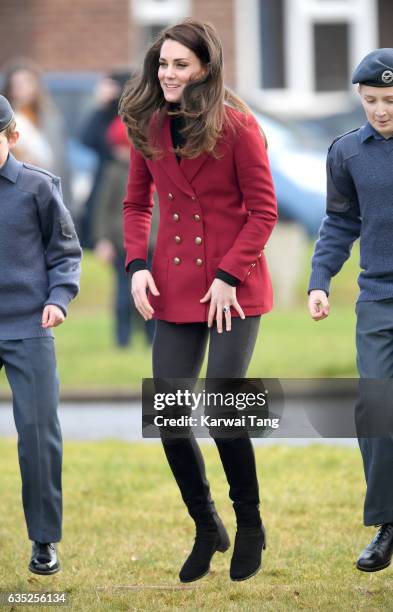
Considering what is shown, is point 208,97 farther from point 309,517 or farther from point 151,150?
point 309,517

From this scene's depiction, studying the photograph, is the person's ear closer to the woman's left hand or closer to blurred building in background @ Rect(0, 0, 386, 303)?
the woman's left hand

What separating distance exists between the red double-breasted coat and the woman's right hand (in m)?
0.04

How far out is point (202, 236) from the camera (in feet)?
17.8

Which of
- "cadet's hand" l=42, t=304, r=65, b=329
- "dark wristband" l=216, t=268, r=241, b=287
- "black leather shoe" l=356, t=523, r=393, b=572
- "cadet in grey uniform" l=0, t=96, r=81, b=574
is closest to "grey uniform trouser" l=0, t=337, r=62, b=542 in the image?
"cadet in grey uniform" l=0, t=96, r=81, b=574

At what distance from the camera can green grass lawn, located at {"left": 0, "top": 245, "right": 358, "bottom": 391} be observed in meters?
12.5

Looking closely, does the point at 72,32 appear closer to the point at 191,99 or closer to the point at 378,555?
the point at 191,99

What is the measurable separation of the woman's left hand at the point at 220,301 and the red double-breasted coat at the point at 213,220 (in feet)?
0.16

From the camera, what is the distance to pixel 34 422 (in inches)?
217

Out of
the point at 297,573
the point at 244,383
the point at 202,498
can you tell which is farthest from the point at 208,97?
the point at 297,573

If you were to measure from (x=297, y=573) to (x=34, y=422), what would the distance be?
4.08 ft

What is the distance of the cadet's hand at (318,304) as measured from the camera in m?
5.45

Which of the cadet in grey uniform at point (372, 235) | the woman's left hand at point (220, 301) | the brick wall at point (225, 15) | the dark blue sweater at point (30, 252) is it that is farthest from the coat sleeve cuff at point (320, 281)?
the brick wall at point (225, 15)

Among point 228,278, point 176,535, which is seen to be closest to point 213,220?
point 228,278

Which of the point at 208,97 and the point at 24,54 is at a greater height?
the point at 208,97
